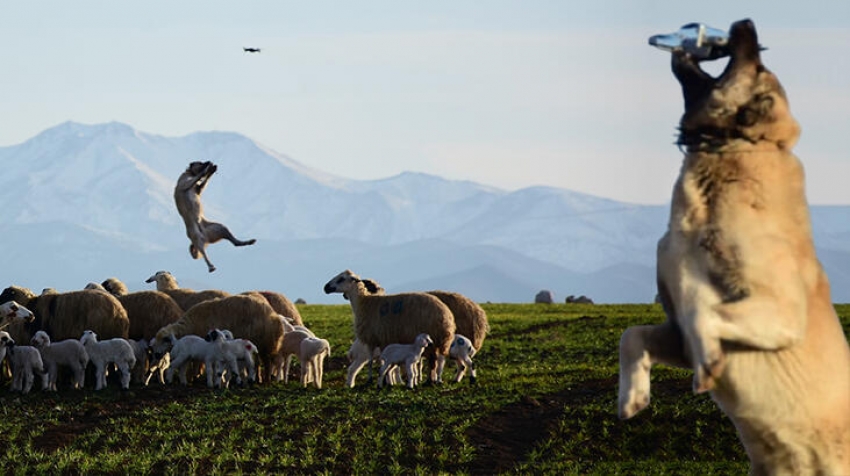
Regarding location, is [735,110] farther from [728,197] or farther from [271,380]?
[271,380]

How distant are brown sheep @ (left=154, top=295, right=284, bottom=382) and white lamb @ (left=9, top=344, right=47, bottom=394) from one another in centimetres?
257

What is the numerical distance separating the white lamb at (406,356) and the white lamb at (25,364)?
533 cm

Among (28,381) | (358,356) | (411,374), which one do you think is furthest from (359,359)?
(28,381)

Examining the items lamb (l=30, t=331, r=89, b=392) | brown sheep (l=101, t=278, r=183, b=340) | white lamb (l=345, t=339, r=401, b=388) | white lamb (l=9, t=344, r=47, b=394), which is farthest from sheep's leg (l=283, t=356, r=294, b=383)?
white lamb (l=9, t=344, r=47, b=394)

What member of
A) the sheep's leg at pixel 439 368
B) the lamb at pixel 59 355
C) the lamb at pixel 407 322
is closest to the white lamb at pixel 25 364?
the lamb at pixel 59 355

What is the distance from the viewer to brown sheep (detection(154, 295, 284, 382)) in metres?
25.8

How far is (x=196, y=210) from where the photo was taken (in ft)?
68.9

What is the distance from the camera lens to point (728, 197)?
24.3ft

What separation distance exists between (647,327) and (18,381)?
1832 centimetres

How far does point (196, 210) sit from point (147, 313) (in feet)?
22.0

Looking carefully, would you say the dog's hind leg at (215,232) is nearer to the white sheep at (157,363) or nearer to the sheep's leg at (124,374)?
the sheep's leg at (124,374)

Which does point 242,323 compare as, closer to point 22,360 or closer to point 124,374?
point 124,374

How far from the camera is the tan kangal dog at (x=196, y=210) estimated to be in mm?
20734

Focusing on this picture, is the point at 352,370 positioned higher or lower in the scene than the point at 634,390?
lower
